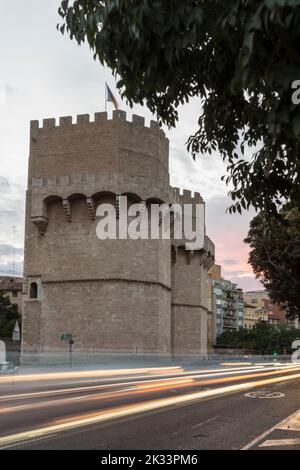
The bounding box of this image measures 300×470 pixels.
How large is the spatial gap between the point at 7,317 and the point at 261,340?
1728 inches

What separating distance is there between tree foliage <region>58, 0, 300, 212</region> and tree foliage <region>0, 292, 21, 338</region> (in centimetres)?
6504

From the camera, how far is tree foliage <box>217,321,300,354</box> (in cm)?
9357

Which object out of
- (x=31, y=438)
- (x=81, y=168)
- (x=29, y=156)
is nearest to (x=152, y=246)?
(x=81, y=168)

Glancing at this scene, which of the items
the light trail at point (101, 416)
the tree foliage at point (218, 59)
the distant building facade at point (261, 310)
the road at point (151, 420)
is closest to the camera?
the tree foliage at point (218, 59)

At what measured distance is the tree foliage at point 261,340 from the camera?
93.6 meters

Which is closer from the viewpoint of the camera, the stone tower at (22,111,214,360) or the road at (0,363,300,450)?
the road at (0,363,300,450)

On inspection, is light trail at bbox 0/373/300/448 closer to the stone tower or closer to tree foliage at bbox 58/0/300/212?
tree foliage at bbox 58/0/300/212

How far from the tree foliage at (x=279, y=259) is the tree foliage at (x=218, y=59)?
1279cm

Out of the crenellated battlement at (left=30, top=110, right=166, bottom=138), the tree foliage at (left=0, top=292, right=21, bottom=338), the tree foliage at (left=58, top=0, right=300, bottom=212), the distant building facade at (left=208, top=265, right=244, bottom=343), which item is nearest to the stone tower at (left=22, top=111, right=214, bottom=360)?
the crenellated battlement at (left=30, top=110, right=166, bottom=138)

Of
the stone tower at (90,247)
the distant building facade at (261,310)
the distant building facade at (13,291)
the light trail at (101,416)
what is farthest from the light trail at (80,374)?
the distant building facade at (261,310)

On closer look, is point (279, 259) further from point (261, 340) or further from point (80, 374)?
point (261, 340)

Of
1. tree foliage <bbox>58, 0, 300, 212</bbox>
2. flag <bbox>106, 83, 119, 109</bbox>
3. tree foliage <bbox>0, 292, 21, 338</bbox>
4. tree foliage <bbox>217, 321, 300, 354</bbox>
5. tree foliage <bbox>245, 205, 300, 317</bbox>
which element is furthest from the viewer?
tree foliage <bbox>217, 321, 300, 354</bbox>

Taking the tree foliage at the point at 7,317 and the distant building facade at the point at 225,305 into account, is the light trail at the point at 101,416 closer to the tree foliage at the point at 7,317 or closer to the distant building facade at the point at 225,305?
the tree foliage at the point at 7,317

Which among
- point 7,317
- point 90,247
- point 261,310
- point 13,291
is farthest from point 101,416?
point 261,310
